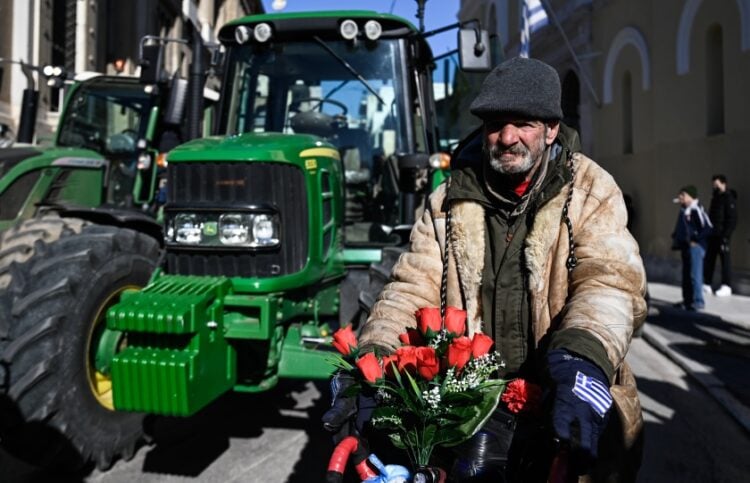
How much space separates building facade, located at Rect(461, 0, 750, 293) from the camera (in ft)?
35.5

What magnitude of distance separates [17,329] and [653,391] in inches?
190

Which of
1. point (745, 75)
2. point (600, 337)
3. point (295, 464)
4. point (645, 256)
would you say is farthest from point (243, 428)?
point (645, 256)

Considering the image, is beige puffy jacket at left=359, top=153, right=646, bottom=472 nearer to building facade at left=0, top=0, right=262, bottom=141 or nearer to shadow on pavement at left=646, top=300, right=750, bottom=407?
shadow on pavement at left=646, top=300, right=750, bottom=407

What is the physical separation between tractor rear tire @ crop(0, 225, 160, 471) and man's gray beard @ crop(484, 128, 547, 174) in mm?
2404

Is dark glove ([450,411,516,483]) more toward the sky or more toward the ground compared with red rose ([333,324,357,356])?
more toward the ground

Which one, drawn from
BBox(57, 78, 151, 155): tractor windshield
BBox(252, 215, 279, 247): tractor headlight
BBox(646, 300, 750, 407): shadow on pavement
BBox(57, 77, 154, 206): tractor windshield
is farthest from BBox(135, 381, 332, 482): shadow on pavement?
BBox(646, 300, 750, 407): shadow on pavement

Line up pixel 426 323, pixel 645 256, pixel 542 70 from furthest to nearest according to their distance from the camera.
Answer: pixel 645 256
pixel 542 70
pixel 426 323

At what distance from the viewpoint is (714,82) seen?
38.5ft

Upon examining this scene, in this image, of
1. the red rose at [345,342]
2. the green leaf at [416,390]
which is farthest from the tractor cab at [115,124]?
the green leaf at [416,390]

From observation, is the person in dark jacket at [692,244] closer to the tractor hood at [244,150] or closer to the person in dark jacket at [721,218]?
the person in dark jacket at [721,218]

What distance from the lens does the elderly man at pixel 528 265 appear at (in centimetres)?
194

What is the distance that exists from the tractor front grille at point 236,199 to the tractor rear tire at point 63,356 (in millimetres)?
413

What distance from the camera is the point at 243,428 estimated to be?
4672 millimetres

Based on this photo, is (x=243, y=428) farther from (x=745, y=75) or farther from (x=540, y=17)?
(x=540, y=17)
